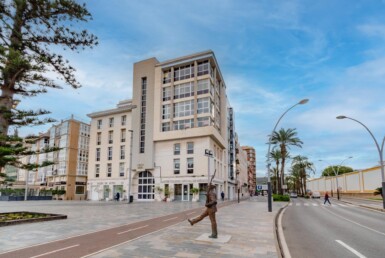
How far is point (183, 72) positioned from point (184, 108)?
646cm

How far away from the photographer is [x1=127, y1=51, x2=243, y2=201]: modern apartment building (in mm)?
40750

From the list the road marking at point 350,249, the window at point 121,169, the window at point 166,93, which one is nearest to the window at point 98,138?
the window at point 121,169

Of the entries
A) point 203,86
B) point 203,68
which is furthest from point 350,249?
point 203,68

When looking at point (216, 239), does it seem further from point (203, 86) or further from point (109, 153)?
point (109, 153)

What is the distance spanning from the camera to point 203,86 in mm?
42812

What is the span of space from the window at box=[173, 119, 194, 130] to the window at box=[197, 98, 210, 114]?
211 centimetres

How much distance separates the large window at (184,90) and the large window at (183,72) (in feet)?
4.40

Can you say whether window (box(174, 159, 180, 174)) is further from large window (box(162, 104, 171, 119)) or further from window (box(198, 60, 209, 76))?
window (box(198, 60, 209, 76))

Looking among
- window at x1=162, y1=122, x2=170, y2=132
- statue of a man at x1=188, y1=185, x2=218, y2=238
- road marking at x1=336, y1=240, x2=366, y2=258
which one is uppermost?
window at x1=162, y1=122, x2=170, y2=132

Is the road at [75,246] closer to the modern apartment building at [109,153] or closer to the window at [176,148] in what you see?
the window at [176,148]

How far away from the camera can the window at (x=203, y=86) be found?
42406mm

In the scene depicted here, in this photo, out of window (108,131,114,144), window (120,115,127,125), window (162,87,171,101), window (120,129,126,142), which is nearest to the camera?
window (162,87,171,101)

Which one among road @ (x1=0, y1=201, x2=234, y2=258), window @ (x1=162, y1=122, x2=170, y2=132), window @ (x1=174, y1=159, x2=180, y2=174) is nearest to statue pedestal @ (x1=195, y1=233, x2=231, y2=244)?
road @ (x1=0, y1=201, x2=234, y2=258)

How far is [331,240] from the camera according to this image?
8984 millimetres
